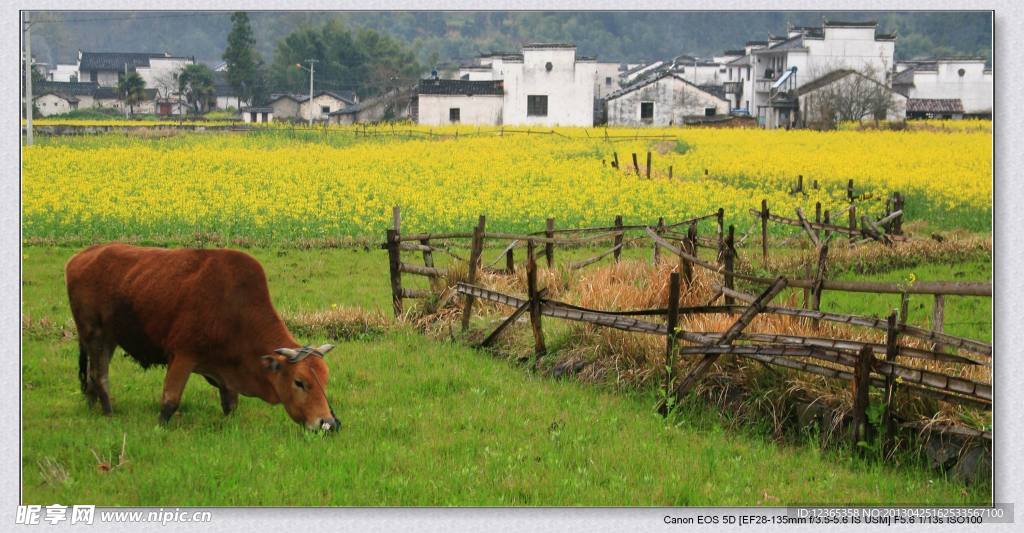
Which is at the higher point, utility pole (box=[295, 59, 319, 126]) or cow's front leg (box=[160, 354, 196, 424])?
utility pole (box=[295, 59, 319, 126])

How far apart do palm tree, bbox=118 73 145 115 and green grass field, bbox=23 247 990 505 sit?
2976mm

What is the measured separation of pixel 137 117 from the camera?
13.7 metres

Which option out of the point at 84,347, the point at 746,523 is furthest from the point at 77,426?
the point at 746,523

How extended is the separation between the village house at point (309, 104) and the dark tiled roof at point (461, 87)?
482cm

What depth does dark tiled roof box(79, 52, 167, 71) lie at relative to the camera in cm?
1020

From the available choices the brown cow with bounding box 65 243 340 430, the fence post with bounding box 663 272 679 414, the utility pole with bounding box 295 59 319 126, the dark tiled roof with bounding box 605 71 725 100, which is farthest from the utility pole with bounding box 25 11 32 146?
the dark tiled roof with bounding box 605 71 725 100

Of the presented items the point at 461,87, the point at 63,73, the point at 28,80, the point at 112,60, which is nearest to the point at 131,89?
the point at 63,73

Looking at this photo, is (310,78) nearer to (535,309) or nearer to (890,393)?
(535,309)

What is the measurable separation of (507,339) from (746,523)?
4805mm

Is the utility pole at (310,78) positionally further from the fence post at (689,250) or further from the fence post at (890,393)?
the fence post at (890,393)

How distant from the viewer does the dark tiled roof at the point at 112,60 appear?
10195mm

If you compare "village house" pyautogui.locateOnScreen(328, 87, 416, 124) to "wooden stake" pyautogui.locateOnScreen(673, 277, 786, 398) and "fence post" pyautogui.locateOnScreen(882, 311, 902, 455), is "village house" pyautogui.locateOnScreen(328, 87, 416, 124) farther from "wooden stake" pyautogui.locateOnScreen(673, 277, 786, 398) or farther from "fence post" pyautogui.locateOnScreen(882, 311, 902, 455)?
"fence post" pyautogui.locateOnScreen(882, 311, 902, 455)

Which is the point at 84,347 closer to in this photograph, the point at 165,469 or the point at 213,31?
the point at 165,469

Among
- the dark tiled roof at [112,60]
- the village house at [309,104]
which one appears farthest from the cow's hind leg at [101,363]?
the village house at [309,104]
